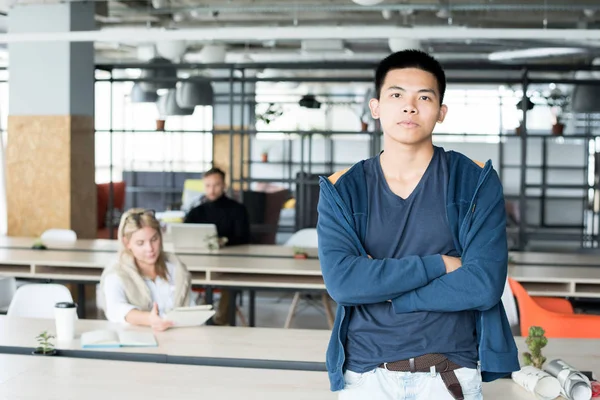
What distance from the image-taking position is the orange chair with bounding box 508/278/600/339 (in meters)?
4.68

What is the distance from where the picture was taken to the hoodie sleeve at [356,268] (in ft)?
6.61

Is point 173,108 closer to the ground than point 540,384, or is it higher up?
higher up

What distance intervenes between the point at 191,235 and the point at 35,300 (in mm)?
2420

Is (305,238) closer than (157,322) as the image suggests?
No

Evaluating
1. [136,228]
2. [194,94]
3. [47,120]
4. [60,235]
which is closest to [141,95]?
[194,94]

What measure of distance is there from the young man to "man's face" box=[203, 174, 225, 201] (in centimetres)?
570

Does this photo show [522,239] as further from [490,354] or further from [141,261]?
[490,354]

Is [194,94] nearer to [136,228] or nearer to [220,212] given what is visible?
[220,212]

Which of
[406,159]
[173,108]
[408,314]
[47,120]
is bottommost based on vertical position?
[408,314]

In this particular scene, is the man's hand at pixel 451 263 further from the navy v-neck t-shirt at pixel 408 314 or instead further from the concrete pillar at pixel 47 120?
the concrete pillar at pixel 47 120

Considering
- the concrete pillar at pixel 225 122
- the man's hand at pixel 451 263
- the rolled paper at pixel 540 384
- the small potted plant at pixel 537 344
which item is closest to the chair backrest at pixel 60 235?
the small potted plant at pixel 537 344

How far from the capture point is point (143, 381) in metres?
3.10

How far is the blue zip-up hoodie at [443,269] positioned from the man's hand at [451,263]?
1 cm

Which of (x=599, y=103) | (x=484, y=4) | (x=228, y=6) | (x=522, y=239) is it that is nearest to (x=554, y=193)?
(x=599, y=103)
